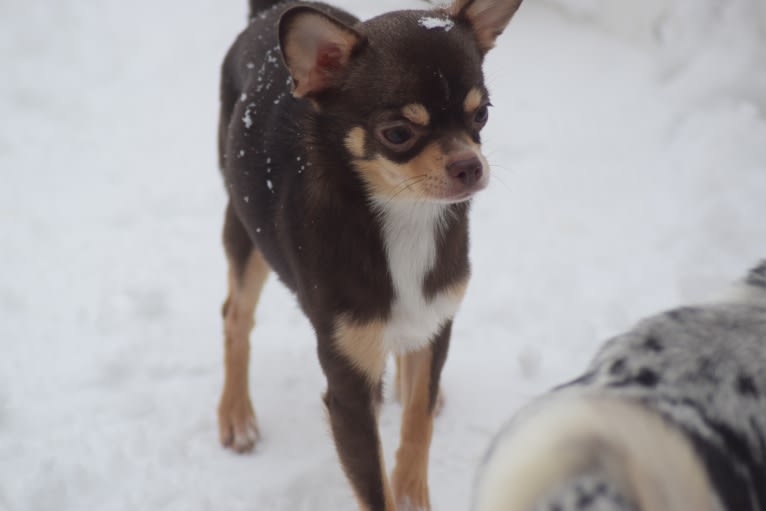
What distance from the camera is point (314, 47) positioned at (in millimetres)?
2557

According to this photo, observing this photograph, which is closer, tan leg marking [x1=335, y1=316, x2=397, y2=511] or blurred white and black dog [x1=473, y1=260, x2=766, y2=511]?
blurred white and black dog [x1=473, y1=260, x2=766, y2=511]

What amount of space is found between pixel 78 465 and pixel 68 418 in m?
0.35

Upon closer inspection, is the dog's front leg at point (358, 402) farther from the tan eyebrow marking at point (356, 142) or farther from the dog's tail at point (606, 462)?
the dog's tail at point (606, 462)

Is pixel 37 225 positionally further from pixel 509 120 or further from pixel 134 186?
pixel 509 120

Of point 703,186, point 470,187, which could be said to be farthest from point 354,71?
point 703,186

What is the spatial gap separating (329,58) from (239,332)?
167 centimetres

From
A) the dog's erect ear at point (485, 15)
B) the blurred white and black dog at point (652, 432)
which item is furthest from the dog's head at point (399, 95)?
the blurred white and black dog at point (652, 432)

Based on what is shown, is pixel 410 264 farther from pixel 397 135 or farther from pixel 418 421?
pixel 418 421

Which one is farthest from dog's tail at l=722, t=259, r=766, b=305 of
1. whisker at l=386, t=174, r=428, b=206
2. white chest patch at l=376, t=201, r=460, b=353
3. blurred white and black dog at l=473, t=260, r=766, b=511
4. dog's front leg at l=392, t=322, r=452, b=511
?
dog's front leg at l=392, t=322, r=452, b=511

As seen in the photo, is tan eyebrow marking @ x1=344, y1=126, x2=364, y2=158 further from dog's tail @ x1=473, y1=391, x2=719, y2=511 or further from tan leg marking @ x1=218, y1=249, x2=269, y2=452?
dog's tail @ x1=473, y1=391, x2=719, y2=511

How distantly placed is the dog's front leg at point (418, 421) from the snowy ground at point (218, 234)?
0.60 feet

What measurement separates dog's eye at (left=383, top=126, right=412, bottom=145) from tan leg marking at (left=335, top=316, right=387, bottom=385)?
26.5 inches

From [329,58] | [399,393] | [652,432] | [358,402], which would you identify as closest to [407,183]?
[329,58]

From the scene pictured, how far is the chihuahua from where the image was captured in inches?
98.8
